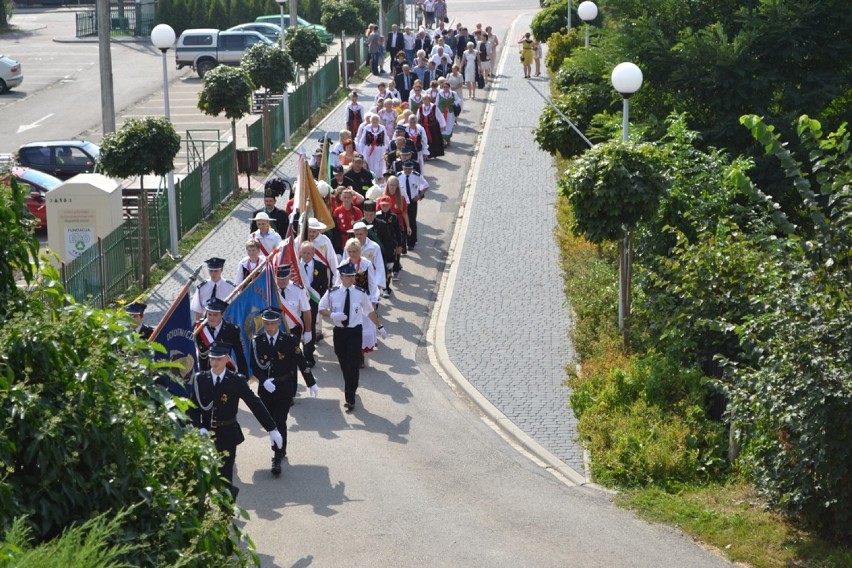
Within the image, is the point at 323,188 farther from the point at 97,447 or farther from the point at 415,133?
the point at 97,447

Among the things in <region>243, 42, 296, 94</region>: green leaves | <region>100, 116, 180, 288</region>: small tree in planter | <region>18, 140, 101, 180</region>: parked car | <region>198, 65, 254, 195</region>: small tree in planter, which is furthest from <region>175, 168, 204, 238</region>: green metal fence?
<region>243, 42, 296, 94</region>: green leaves

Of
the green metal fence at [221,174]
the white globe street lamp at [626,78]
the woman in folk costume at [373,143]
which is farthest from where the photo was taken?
the woman in folk costume at [373,143]

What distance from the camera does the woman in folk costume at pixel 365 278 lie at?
15641 millimetres

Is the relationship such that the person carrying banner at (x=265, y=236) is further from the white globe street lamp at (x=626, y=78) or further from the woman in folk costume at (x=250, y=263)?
the white globe street lamp at (x=626, y=78)

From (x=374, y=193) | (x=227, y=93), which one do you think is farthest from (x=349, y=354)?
(x=227, y=93)

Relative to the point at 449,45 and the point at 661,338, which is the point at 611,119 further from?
the point at 449,45

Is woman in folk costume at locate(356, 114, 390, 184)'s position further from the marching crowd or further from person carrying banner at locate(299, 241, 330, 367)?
person carrying banner at locate(299, 241, 330, 367)

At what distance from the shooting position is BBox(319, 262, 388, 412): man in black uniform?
48.0 feet

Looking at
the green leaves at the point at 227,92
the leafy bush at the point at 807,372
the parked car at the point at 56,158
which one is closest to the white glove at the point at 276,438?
the leafy bush at the point at 807,372

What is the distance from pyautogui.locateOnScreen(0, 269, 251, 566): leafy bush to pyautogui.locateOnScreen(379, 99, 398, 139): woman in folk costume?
19118 mm

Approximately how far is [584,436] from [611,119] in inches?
273

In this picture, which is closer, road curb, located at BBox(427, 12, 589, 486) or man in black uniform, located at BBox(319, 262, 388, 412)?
road curb, located at BBox(427, 12, 589, 486)

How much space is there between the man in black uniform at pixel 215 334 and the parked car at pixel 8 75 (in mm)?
30173

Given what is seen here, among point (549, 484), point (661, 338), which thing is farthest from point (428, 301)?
point (549, 484)
